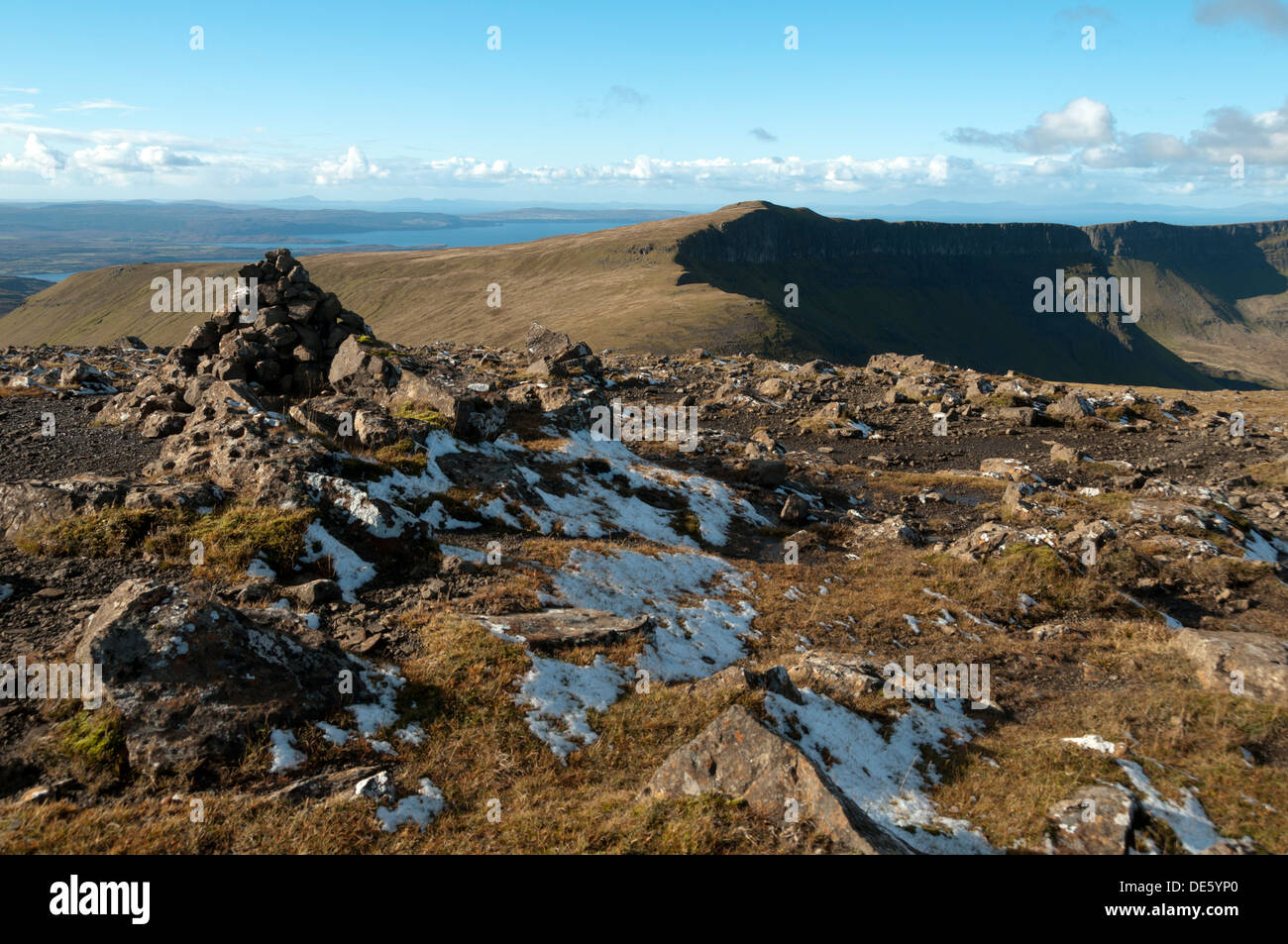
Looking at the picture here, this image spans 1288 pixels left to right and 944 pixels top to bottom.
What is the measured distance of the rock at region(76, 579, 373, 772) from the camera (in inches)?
350

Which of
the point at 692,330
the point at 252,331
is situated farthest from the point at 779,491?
the point at 692,330

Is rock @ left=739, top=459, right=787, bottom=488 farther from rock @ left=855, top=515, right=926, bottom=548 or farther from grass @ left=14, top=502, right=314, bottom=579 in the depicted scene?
grass @ left=14, top=502, right=314, bottom=579

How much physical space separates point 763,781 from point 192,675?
8.35 m

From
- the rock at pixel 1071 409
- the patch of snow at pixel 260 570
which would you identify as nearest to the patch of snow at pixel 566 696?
the patch of snow at pixel 260 570

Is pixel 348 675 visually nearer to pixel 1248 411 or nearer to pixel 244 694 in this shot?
pixel 244 694

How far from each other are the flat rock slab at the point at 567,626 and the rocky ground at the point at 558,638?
11 cm

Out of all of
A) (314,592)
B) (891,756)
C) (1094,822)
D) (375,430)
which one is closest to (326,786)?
(314,592)

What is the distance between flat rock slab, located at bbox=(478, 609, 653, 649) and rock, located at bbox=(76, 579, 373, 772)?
122 inches

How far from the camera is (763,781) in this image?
866 cm

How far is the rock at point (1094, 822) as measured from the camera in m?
8.70

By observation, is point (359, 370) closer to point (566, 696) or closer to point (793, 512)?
point (793, 512)

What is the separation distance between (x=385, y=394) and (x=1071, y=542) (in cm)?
2673

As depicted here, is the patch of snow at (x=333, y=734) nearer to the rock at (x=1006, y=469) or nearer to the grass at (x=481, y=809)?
the grass at (x=481, y=809)
